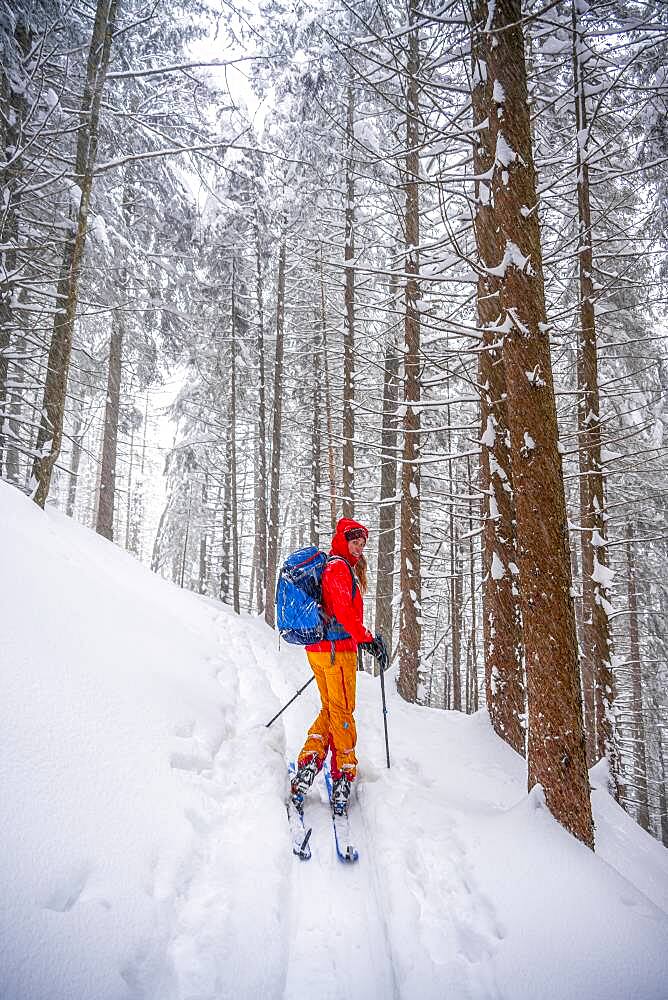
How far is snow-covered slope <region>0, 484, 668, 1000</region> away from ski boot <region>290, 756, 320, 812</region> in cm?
15

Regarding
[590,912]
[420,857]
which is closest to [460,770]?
[420,857]

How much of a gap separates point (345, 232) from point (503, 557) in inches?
380

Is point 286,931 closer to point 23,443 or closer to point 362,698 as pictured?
point 362,698

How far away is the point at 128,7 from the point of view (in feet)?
31.0

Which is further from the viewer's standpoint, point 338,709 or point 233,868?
point 338,709

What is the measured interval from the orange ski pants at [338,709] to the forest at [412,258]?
1518mm

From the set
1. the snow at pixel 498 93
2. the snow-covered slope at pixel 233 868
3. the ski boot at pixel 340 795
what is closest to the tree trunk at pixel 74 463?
the snow-covered slope at pixel 233 868

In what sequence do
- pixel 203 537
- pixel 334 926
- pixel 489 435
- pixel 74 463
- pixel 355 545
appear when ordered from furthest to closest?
pixel 74 463
pixel 203 537
pixel 489 435
pixel 355 545
pixel 334 926

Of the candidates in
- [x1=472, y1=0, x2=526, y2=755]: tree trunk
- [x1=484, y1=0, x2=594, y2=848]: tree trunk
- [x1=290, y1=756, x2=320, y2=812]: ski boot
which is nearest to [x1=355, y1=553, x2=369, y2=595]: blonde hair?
[x1=484, y1=0, x2=594, y2=848]: tree trunk

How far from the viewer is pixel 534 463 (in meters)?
3.48

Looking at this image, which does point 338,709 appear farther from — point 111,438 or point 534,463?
point 111,438

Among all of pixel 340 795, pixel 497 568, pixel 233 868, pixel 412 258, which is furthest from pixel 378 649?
pixel 412 258

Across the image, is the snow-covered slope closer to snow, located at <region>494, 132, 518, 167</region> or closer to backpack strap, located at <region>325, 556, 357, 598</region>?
backpack strap, located at <region>325, 556, 357, 598</region>

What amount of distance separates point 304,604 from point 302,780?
4.95 feet
